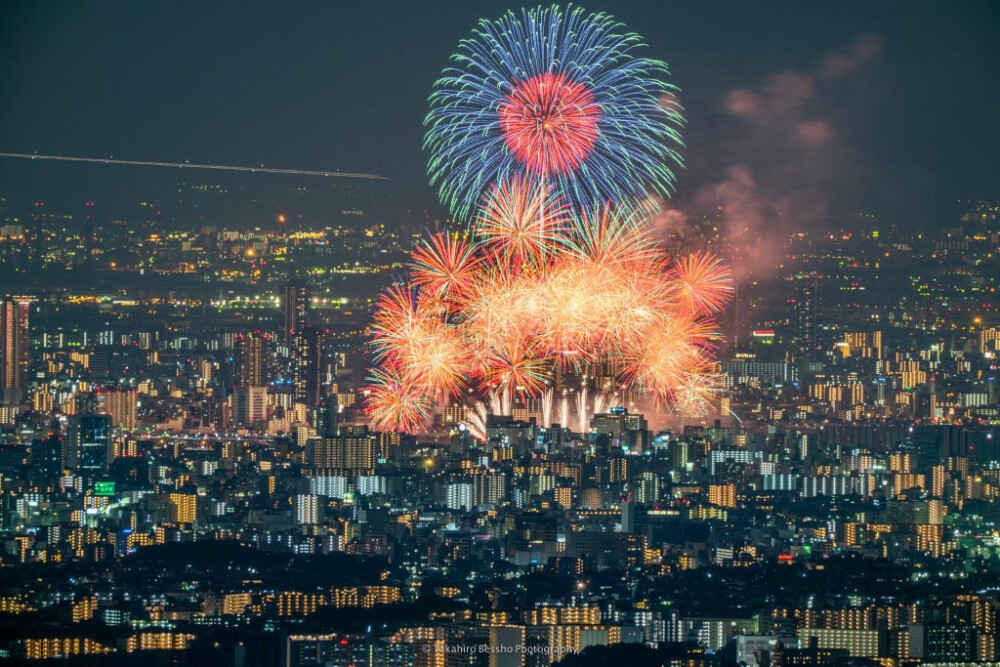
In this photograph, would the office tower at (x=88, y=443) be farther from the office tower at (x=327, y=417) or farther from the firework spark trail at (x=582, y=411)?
the firework spark trail at (x=582, y=411)

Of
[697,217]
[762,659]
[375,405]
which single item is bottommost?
[762,659]

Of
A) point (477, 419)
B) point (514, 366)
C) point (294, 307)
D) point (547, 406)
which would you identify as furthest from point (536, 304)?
point (294, 307)

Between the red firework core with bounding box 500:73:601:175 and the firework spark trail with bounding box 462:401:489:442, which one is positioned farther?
the firework spark trail with bounding box 462:401:489:442

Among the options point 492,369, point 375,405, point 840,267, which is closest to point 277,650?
point 492,369

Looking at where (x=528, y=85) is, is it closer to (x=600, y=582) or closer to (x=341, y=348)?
(x=600, y=582)

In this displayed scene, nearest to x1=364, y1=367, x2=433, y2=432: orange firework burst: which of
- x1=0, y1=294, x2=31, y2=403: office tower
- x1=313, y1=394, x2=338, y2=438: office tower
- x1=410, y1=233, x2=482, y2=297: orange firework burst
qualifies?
x1=410, y1=233, x2=482, y2=297: orange firework burst

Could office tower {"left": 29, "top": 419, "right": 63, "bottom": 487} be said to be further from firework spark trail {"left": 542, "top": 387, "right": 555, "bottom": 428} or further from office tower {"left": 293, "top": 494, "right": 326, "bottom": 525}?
firework spark trail {"left": 542, "top": 387, "right": 555, "bottom": 428}

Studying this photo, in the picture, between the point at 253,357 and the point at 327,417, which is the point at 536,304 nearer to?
the point at 327,417
